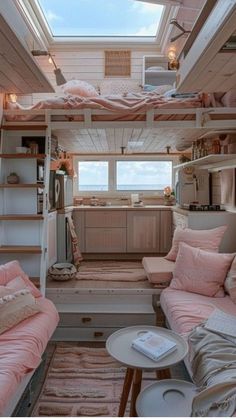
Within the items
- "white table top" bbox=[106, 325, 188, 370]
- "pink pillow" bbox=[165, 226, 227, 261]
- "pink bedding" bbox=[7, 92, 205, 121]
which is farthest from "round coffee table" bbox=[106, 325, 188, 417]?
"pink bedding" bbox=[7, 92, 205, 121]

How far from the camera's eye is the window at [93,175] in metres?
5.52

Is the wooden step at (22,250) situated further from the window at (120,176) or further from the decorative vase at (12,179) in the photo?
the window at (120,176)

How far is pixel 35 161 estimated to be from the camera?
3336 millimetres

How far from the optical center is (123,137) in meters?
3.87

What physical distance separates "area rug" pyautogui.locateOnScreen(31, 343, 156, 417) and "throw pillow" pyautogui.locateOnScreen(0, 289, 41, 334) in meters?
0.51

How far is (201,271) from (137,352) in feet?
3.90

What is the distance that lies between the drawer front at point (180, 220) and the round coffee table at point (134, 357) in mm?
1824

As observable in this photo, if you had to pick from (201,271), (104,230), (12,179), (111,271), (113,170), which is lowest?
(111,271)

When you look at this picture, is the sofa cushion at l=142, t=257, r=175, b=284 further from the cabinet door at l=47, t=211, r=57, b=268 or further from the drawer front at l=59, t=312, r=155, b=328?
the cabinet door at l=47, t=211, r=57, b=268

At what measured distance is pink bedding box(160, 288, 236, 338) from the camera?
2.20 metres

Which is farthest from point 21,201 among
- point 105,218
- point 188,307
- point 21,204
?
point 188,307

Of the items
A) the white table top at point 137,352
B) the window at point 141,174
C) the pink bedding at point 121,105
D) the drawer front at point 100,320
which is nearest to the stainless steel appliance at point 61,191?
the pink bedding at point 121,105

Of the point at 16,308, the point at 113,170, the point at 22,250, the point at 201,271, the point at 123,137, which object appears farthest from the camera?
the point at 113,170

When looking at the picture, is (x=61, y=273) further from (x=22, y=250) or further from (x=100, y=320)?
(x=100, y=320)
